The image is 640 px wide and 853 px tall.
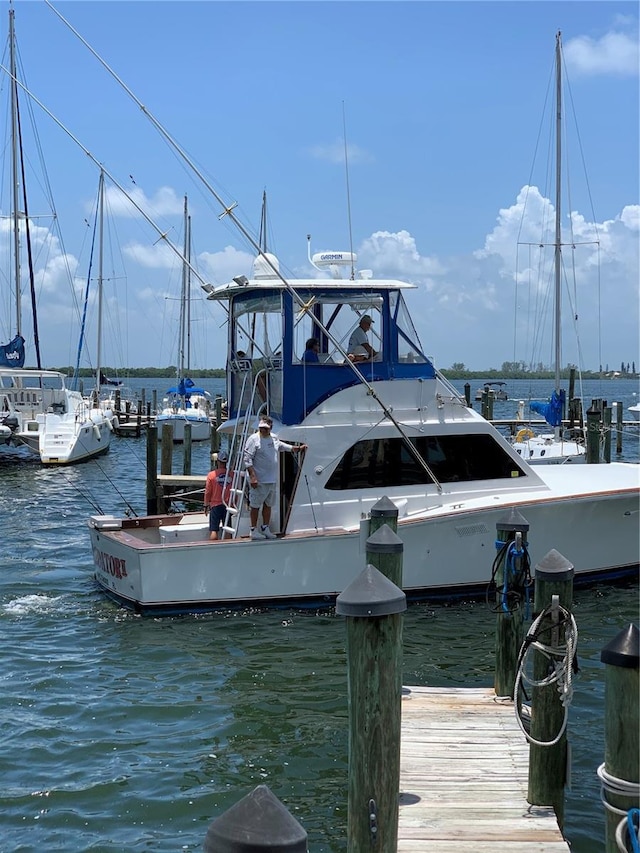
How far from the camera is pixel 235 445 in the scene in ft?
41.5

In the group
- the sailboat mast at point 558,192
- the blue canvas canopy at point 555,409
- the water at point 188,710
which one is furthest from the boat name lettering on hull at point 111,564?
the sailboat mast at point 558,192

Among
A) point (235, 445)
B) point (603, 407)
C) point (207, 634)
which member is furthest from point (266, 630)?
→ point (603, 407)

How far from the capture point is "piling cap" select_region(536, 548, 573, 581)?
6.27 meters

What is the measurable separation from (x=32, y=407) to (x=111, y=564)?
2321 centimetres

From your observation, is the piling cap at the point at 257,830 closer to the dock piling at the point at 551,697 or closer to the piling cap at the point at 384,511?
the dock piling at the point at 551,697

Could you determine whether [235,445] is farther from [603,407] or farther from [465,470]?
[603,407]

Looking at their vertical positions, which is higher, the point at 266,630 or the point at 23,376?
the point at 23,376

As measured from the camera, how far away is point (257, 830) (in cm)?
293

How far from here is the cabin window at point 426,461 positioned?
12.0 metres

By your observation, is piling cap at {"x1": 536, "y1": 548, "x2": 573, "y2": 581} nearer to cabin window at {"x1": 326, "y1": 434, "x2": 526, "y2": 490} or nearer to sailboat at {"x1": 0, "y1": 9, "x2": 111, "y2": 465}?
cabin window at {"x1": 326, "y1": 434, "x2": 526, "y2": 490}

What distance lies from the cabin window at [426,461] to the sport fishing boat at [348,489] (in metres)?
0.02

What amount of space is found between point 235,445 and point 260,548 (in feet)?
5.70

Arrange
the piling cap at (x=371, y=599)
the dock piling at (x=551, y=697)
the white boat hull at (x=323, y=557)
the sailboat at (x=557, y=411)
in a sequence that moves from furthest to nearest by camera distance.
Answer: the sailboat at (x=557, y=411), the white boat hull at (x=323, y=557), the dock piling at (x=551, y=697), the piling cap at (x=371, y=599)

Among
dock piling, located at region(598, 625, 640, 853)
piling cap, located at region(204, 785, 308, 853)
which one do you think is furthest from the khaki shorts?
piling cap, located at region(204, 785, 308, 853)
